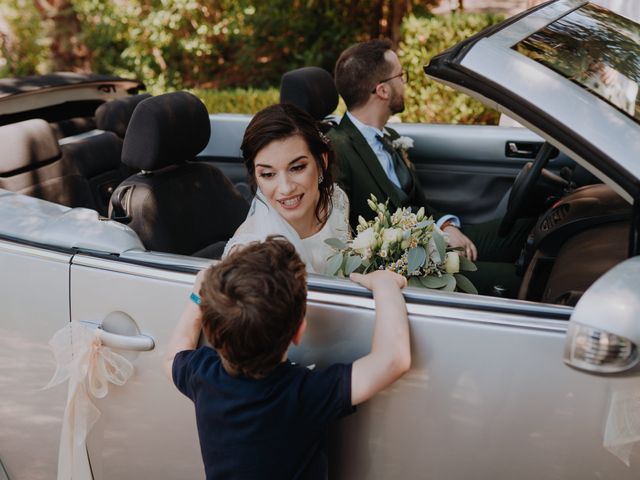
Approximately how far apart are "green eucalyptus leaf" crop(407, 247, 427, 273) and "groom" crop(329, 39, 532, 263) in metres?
1.03

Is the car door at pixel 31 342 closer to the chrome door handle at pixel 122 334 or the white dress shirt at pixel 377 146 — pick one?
the chrome door handle at pixel 122 334

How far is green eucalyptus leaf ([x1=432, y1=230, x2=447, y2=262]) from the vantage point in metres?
1.92

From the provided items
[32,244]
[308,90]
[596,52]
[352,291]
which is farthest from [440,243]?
[308,90]

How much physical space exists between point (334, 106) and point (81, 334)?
1.93 m

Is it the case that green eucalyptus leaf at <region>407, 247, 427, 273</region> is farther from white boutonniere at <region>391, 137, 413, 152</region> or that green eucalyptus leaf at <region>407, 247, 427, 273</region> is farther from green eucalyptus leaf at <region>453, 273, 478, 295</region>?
white boutonniere at <region>391, 137, 413, 152</region>

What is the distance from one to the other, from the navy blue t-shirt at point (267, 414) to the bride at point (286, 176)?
2.00ft

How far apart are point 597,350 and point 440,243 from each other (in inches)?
25.6

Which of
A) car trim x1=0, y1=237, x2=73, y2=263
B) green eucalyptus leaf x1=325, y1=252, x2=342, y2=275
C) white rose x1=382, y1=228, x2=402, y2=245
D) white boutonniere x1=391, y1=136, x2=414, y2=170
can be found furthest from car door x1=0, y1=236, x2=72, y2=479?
white boutonniere x1=391, y1=136, x2=414, y2=170

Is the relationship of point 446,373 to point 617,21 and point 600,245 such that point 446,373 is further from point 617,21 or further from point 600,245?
point 617,21

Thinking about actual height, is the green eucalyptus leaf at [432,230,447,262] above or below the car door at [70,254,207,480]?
above

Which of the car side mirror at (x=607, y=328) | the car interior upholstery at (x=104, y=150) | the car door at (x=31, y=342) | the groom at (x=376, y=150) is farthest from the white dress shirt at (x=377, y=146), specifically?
the car side mirror at (x=607, y=328)

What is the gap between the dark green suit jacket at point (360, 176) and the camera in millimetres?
2936

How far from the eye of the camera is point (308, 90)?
3168mm

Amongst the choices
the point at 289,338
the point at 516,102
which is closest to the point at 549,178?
the point at 516,102
